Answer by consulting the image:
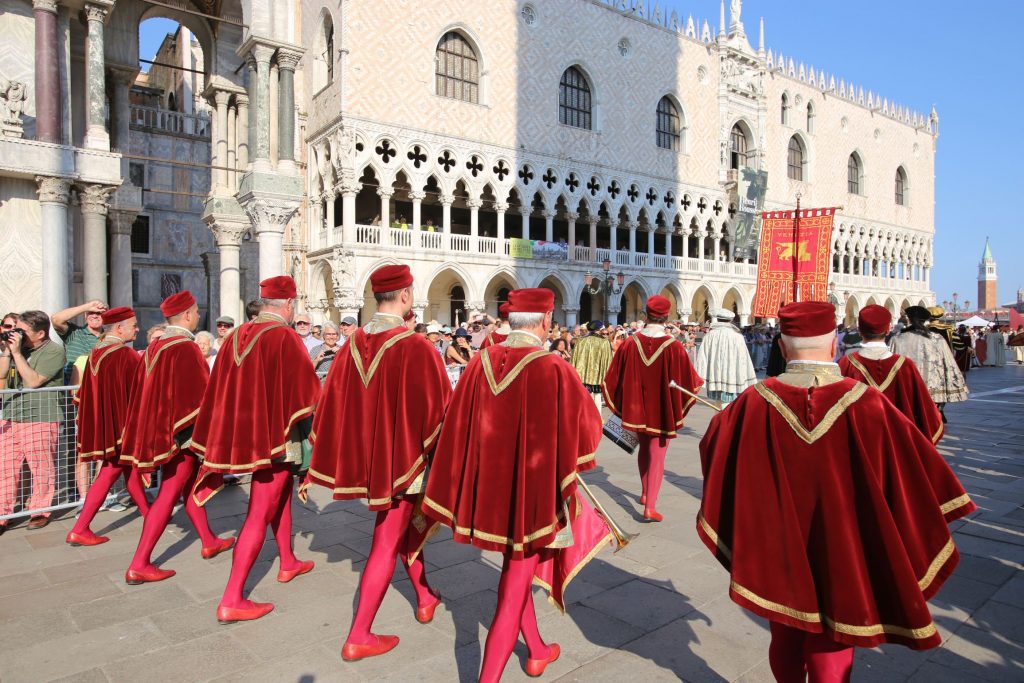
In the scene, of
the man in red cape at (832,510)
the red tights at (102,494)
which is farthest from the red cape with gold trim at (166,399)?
the man in red cape at (832,510)

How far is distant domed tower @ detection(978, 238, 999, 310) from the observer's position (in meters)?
112

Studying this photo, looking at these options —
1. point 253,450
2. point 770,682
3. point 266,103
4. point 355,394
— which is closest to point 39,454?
point 253,450

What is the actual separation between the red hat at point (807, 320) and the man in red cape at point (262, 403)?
2.73 metres

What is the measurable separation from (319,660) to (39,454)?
398cm

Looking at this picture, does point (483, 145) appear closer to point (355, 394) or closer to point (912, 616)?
point (355, 394)

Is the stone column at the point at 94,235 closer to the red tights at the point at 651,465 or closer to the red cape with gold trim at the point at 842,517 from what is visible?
the red tights at the point at 651,465

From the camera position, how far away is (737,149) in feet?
117

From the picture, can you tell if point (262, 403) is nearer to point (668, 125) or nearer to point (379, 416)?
point (379, 416)

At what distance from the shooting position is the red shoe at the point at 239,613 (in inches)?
137

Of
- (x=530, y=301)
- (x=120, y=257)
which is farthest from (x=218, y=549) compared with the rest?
(x=120, y=257)

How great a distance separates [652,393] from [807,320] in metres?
3.42

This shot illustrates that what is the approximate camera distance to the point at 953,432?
9.70 meters

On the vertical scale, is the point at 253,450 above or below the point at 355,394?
below

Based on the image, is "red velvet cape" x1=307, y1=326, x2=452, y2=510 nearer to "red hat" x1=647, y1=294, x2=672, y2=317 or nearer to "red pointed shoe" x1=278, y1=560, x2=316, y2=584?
"red pointed shoe" x1=278, y1=560, x2=316, y2=584
